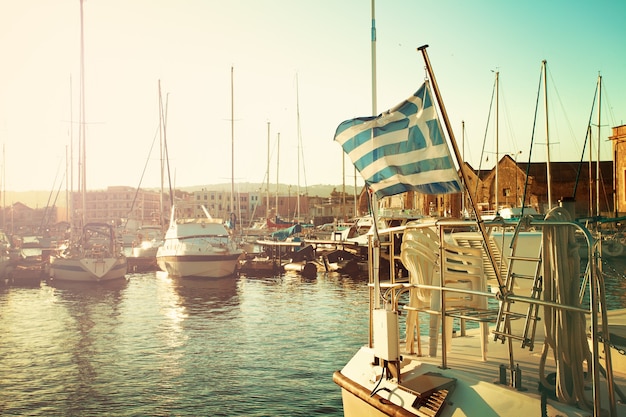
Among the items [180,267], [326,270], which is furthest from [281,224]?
[180,267]

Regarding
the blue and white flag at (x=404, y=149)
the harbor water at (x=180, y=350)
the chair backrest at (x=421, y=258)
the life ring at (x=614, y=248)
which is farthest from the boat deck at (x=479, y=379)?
the life ring at (x=614, y=248)

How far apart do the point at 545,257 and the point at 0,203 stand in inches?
3107

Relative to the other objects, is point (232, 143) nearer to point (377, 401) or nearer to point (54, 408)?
point (54, 408)

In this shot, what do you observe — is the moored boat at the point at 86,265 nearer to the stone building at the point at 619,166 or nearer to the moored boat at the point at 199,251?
the moored boat at the point at 199,251

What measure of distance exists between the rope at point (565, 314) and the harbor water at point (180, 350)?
7.17 ft

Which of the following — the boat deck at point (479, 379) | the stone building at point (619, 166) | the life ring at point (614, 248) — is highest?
the stone building at point (619, 166)

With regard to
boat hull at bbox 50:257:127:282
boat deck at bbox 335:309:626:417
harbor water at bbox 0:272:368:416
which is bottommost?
harbor water at bbox 0:272:368:416

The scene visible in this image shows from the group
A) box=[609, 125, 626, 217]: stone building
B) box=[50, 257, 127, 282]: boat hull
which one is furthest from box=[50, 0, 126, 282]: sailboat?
box=[609, 125, 626, 217]: stone building

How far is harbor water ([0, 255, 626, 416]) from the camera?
500 inches

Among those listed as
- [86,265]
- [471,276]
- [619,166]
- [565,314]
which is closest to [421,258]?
[471,276]

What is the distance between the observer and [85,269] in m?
38.0

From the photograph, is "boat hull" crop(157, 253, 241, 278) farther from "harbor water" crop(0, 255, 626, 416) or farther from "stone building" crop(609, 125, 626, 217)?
"stone building" crop(609, 125, 626, 217)

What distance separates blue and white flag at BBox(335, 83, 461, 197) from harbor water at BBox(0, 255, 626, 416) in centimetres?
272

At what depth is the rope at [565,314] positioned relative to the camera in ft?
16.7
